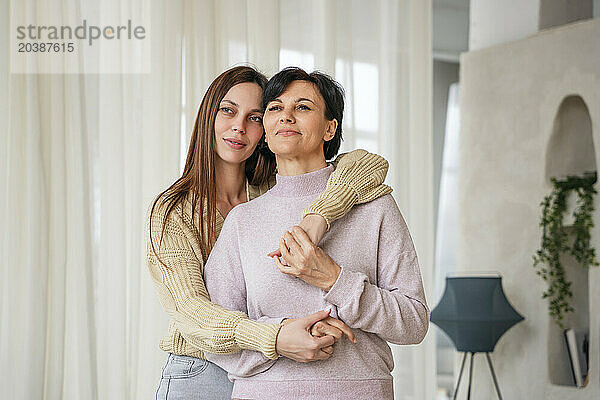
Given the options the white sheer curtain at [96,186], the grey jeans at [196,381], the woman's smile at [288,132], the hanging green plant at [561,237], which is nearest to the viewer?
the woman's smile at [288,132]

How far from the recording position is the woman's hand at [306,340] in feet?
5.37

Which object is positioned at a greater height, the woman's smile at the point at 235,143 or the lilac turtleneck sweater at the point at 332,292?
the woman's smile at the point at 235,143

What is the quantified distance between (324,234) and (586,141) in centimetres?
301

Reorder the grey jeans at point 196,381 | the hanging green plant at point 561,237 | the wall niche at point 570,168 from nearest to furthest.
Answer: the grey jeans at point 196,381, the hanging green plant at point 561,237, the wall niche at point 570,168

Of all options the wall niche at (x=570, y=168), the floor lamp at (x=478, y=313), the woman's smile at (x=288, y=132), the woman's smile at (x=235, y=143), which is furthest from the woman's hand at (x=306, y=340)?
the wall niche at (x=570, y=168)

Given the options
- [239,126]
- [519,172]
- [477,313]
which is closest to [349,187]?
[239,126]

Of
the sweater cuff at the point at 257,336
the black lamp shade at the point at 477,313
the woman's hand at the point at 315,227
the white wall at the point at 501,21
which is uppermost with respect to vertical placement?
the white wall at the point at 501,21

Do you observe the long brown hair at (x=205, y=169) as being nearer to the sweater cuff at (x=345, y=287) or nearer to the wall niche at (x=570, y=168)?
the sweater cuff at (x=345, y=287)

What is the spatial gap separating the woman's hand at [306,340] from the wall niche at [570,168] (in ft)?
9.21

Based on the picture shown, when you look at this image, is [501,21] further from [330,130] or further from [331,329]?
[331,329]

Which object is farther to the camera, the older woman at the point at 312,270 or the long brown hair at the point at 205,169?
the long brown hair at the point at 205,169

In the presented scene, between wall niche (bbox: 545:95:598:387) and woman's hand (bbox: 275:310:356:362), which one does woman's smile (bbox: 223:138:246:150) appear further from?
wall niche (bbox: 545:95:598:387)

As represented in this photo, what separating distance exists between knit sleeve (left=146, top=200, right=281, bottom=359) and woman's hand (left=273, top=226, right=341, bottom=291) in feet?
0.41

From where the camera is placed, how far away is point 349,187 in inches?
69.0
